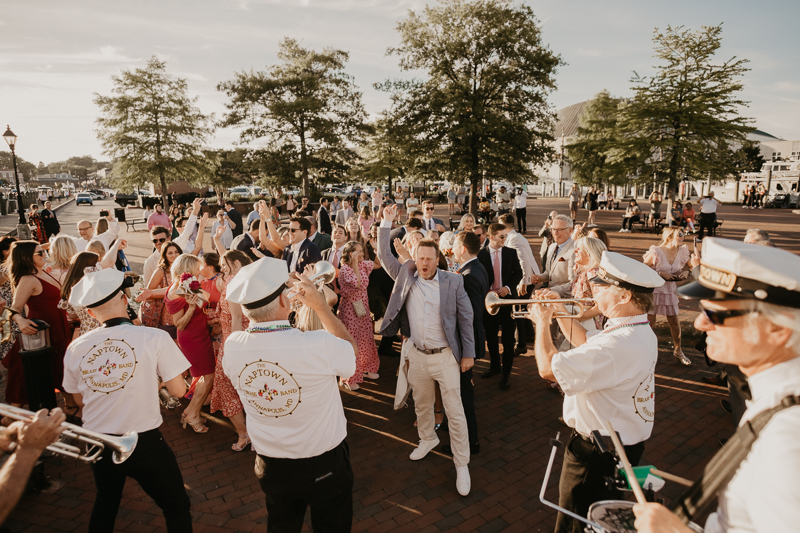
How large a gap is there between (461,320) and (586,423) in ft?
5.57

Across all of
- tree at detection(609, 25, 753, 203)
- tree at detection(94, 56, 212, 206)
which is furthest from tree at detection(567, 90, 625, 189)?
tree at detection(94, 56, 212, 206)

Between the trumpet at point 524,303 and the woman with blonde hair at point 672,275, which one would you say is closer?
the trumpet at point 524,303

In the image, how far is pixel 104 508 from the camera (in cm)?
287

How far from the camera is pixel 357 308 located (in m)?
5.84

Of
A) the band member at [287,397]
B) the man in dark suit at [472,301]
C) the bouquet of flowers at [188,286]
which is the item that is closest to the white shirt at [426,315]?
the man in dark suit at [472,301]

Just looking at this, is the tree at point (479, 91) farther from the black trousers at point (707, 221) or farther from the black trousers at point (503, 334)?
the black trousers at point (503, 334)

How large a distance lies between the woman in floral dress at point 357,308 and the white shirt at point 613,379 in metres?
3.59

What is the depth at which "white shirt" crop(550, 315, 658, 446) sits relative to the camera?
2.40 meters

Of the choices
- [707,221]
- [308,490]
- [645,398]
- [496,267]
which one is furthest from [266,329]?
[707,221]

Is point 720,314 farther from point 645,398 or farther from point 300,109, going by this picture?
point 300,109

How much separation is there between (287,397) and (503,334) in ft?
13.1

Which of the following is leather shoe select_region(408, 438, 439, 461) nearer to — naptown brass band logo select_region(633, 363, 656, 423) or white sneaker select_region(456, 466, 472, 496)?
white sneaker select_region(456, 466, 472, 496)

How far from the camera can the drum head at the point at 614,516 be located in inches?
75.2

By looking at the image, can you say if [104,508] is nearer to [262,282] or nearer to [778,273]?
[262,282]
